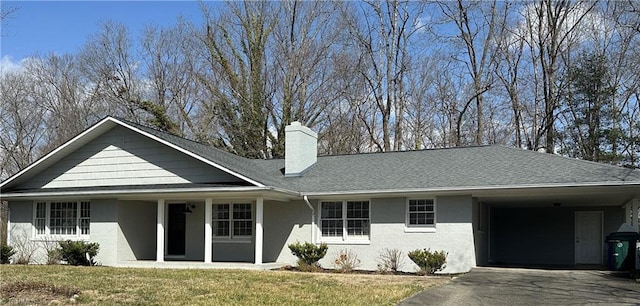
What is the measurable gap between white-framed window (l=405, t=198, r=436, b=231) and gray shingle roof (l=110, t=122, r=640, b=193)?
26.7 inches

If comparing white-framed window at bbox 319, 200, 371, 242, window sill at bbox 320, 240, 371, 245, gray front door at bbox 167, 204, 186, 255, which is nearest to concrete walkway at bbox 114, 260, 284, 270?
window sill at bbox 320, 240, 371, 245

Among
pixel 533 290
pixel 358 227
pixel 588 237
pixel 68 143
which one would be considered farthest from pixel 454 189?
pixel 68 143

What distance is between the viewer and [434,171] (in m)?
21.2

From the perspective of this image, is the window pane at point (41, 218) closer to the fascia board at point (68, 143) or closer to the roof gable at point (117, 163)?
the roof gable at point (117, 163)

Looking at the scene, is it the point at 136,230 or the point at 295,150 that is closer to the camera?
the point at 136,230

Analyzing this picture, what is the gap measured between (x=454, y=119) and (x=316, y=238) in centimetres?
2199

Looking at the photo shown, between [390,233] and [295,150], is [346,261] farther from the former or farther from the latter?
[295,150]

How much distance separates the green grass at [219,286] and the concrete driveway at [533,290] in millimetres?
686

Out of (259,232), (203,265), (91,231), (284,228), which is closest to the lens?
(259,232)

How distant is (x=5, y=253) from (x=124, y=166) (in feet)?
17.5

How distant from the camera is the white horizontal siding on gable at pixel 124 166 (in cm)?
2123

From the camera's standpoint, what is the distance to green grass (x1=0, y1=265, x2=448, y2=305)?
1225cm

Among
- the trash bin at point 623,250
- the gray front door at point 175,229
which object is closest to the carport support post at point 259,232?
the gray front door at point 175,229

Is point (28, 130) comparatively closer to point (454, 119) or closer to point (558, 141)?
point (454, 119)
